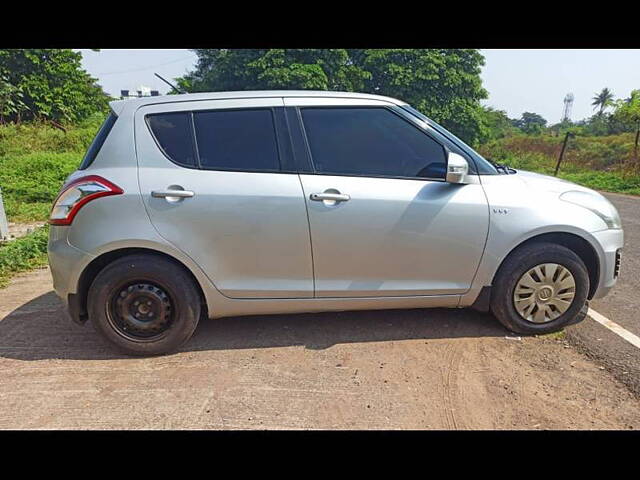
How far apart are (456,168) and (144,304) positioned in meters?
2.45

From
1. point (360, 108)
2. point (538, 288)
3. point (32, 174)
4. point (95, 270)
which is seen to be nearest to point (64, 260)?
point (95, 270)

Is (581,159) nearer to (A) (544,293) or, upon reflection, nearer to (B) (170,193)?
(A) (544,293)

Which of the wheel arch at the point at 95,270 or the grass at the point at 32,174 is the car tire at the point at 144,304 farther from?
the grass at the point at 32,174

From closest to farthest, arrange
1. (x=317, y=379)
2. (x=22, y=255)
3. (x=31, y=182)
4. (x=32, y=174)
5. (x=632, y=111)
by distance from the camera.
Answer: (x=317, y=379) → (x=22, y=255) → (x=31, y=182) → (x=32, y=174) → (x=632, y=111)

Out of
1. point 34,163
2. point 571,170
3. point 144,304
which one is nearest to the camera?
point 144,304

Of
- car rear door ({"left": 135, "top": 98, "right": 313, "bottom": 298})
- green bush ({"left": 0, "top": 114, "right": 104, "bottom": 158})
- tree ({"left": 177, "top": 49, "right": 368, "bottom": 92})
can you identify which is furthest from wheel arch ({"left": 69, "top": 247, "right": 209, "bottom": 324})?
tree ({"left": 177, "top": 49, "right": 368, "bottom": 92})

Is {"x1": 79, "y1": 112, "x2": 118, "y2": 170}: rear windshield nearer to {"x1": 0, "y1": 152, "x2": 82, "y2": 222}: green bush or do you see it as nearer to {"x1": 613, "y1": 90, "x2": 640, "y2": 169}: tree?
{"x1": 0, "y1": 152, "x2": 82, "y2": 222}: green bush

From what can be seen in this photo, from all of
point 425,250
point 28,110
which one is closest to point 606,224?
point 425,250

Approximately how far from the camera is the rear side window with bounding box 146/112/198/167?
2.60 m

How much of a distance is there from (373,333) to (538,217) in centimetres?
153

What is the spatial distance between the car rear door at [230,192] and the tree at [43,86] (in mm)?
17696

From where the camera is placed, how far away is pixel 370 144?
2.73 metres

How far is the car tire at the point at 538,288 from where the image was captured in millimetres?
2779

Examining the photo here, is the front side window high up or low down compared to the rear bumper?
up
